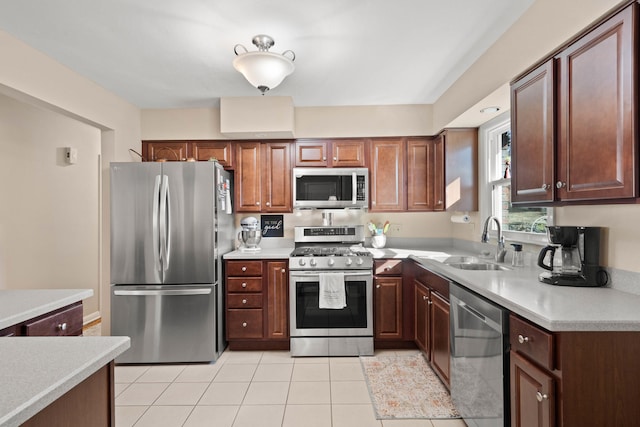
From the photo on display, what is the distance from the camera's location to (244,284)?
10.3 ft

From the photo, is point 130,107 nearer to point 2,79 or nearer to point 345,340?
point 2,79

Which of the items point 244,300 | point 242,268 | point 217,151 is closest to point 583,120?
point 242,268

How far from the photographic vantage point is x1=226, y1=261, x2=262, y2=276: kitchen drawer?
3146 millimetres

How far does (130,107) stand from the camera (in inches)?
136

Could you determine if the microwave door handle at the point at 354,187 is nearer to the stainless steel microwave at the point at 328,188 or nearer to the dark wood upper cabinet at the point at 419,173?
the stainless steel microwave at the point at 328,188

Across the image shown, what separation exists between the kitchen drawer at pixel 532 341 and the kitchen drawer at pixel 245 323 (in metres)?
2.24

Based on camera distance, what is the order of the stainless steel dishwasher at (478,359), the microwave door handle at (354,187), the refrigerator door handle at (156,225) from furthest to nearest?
the microwave door handle at (354,187) → the refrigerator door handle at (156,225) → the stainless steel dishwasher at (478,359)

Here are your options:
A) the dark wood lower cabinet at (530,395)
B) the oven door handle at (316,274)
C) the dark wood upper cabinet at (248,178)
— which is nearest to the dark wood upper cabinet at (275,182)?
the dark wood upper cabinet at (248,178)

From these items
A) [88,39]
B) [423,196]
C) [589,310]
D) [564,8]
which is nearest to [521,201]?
[589,310]

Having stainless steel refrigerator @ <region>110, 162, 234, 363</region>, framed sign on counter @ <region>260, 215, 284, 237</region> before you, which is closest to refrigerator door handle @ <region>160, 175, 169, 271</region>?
stainless steel refrigerator @ <region>110, 162, 234, 363</region>

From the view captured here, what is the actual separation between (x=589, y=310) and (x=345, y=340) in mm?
2097

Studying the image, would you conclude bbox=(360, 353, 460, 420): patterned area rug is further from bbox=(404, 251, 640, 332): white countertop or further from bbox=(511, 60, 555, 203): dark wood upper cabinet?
bbox=(511, 60, 555, 203): dark wood upper cabinet

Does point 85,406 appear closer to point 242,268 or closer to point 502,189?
point 242,268

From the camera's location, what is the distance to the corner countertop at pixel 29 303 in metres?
1.34
